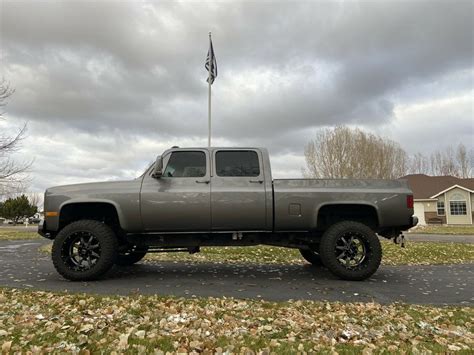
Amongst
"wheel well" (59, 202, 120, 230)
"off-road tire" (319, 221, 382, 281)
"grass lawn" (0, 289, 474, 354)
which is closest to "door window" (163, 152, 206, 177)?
"wheel well" (59, 202, 120, 230)

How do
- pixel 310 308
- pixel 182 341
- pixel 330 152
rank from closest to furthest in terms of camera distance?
pixel 182 341 < pixel 310 308 < pixel 330 152

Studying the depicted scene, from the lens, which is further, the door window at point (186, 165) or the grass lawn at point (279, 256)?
the grass lawn at point (279, 256)

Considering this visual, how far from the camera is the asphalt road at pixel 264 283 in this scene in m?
5.01

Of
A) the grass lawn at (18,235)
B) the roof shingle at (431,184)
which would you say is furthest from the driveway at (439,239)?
the roof shingle at (431,184)

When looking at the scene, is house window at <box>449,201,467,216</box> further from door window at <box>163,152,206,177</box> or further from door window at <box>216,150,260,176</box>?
door window at <box>163,152,206,177</box>

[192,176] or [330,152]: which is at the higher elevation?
[330,152]

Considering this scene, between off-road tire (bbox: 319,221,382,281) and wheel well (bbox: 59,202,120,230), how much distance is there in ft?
11.5

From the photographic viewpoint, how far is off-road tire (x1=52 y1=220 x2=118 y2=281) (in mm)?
5625

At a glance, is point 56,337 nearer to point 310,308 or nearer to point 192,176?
point 310,308

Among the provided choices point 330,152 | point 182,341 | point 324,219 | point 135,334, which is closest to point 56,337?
point 135,334

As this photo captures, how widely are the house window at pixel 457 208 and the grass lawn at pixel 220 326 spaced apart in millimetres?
39182

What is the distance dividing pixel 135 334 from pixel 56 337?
693 millimetres

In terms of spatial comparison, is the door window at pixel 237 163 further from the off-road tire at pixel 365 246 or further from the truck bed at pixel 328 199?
the off-road tire at pixel 365 246

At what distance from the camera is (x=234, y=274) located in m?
6.53
